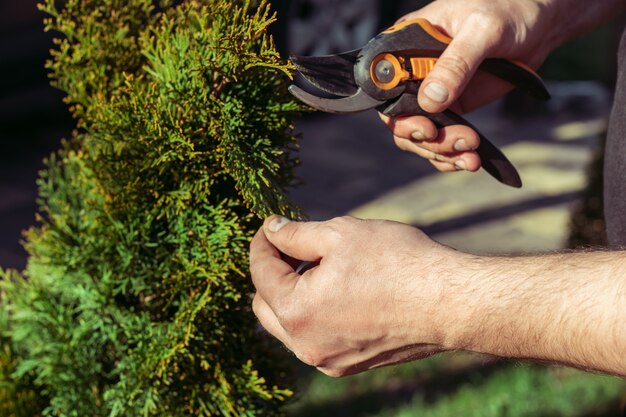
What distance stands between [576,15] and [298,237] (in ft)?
4.36

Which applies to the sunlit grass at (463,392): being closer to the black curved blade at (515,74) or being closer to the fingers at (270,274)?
the black curved blade at (515,74)

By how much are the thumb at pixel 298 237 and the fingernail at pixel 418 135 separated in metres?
0.51

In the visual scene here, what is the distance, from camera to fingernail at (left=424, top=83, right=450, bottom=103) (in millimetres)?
2018

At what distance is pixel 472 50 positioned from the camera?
2.12 meters

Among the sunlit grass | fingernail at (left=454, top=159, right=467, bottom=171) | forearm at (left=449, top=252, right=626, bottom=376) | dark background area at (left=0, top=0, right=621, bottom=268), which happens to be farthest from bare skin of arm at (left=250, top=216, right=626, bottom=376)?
dark background area at (left=0, top=0, right=621, bottom=268)

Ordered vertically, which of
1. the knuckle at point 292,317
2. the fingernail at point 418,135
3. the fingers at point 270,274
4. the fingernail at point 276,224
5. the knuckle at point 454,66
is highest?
the knuckle at point 454,66

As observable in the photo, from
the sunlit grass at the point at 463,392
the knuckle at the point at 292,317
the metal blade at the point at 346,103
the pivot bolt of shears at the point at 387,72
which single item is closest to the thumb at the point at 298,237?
the knuckle at the point at 292,317

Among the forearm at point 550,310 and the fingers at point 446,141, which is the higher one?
the fingers at point 446,141

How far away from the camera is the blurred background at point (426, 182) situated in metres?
4.05

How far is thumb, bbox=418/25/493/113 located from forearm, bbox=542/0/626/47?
41 centimetres

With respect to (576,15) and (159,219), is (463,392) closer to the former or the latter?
(576,15)

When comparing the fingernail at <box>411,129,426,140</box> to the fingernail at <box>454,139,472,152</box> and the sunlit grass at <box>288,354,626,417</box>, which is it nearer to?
the fingernail at <box>454,139,472,152</box>

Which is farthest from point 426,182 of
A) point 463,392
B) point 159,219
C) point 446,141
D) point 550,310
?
point 550,310

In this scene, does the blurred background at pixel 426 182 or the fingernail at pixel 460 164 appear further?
the blurred background at pixel 426 182
